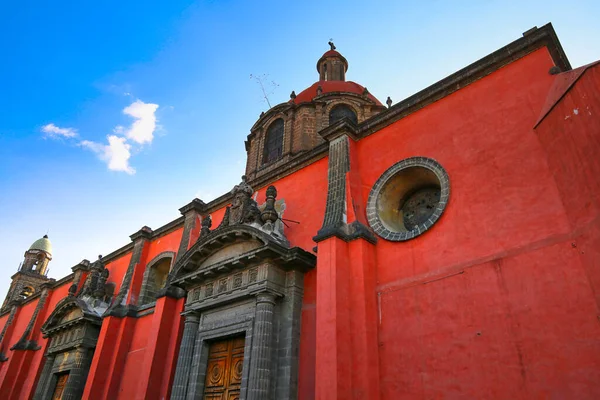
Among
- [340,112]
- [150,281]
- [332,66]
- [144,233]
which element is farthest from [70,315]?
[332,66]

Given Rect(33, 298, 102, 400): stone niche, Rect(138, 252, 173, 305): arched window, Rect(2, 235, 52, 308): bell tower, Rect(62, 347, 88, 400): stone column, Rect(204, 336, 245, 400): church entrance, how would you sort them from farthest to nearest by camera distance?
Rect(2, 235, 52, 308): bell tower → Rect(138, 252, 173, 305): arched window → Rect(33, 298, 102, 400): stone niche → Rect(62, 347, 88, 400): stone column → Rect(204, 336, 245, 400): church entrance

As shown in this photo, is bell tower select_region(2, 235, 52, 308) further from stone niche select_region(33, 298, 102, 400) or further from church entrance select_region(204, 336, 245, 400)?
church entrance select_region(204, 336, 245, 400)

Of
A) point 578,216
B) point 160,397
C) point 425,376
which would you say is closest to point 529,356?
point 425,376

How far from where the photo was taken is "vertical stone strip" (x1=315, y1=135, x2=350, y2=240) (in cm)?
809

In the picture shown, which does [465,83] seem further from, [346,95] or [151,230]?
[151,230]

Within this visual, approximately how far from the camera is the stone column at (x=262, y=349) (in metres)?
7.54

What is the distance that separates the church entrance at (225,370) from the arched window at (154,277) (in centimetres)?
508

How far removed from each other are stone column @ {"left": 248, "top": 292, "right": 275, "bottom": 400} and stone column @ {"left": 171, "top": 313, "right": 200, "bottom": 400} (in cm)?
215

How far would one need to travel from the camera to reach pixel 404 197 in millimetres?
8727

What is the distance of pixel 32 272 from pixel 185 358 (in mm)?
25396

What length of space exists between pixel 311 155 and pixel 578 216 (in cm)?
595

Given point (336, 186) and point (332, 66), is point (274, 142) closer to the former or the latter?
point (332, 66)

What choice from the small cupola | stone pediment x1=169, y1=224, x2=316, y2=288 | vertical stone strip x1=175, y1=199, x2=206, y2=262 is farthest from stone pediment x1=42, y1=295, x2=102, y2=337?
the small cupola

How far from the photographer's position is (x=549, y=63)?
708 cm
